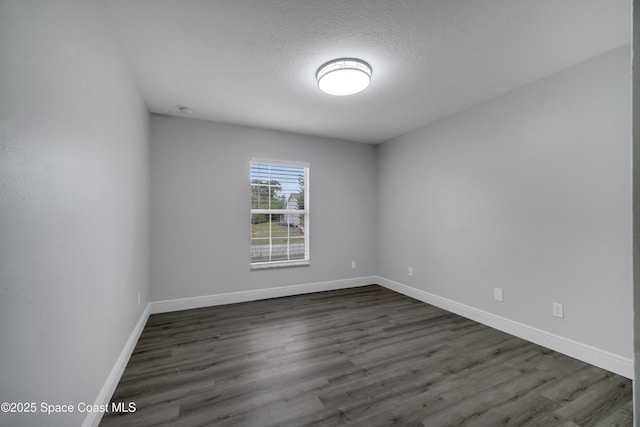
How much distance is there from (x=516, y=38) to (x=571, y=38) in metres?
0.40

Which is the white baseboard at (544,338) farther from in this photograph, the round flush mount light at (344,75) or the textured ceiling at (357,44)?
the round flush mount light at (344,75)

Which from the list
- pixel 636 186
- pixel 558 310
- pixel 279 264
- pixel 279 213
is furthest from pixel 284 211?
pixel 636 186

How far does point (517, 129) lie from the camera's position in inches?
107

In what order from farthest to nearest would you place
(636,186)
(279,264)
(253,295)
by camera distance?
(279,264)
(253,295)
(636,186)

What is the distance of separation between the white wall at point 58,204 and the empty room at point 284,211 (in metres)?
0.01

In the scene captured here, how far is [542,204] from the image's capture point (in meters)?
2.51

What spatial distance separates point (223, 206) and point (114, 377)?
2217mm

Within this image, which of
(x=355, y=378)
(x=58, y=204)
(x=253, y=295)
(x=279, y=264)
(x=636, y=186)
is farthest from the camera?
(x=279, y=264)

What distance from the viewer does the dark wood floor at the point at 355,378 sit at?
5.30 feet

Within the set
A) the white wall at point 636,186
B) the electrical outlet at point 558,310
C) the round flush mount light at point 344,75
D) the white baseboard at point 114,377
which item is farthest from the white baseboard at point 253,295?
the white wall at point 636,186

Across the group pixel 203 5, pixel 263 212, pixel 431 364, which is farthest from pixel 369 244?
pixel 203 5

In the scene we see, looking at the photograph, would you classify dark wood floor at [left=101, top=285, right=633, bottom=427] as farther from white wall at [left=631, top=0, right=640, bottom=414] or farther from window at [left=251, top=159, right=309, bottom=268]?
white wall at [left=631, top=0, right=640, bottom=414]

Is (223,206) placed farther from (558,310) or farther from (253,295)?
(558,310)

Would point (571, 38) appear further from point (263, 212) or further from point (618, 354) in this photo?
point (263, 212)
